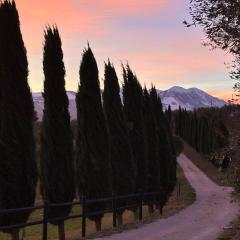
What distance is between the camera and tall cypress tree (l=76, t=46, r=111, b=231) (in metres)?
19.0

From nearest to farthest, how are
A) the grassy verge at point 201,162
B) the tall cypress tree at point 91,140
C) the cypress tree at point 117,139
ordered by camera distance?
the tall cypress tree at point 91,140 < the cypress tree at point 117,139 < the grassy verge at point 201,162

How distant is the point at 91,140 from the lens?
19453 millimetres

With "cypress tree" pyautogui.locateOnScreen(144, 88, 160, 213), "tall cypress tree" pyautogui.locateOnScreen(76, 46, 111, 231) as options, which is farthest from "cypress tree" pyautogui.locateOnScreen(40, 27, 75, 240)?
"cypress tree" pyautogui.locateOnScreen(144, 88, 160, 213)

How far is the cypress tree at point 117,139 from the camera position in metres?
22.0

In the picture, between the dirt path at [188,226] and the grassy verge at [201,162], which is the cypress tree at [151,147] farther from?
the grassy verge at [201,162]

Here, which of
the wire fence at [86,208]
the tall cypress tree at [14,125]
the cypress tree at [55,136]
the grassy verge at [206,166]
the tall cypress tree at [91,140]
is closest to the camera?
the wire fence at [86,208]


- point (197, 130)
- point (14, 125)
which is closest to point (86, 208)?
point (14, 125)

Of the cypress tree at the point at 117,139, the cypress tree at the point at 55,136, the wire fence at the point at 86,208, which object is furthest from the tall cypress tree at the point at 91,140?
the cypress tree at the point at 117,139

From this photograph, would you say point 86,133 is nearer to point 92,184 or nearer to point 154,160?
point 92,184

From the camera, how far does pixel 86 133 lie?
19.5m

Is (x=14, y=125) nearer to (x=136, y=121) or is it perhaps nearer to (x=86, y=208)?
(x=86, y=208)

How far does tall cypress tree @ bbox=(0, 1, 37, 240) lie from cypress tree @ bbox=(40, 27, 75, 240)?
161cm

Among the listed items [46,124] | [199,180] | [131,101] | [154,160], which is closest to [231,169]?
[46,124]

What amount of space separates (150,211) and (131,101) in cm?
532
